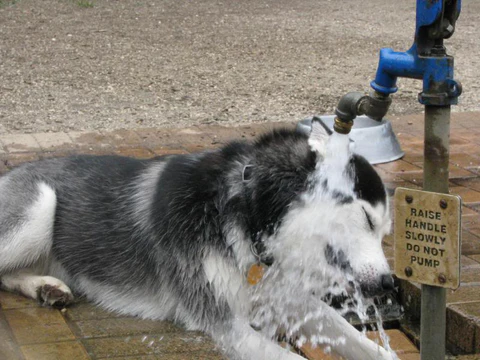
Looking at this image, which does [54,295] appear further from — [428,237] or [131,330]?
[428,237]

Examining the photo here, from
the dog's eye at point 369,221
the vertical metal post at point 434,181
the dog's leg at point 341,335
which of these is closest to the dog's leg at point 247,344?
the dog's leg at point 341,335

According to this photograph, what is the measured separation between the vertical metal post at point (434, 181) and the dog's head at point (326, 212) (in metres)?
0.51

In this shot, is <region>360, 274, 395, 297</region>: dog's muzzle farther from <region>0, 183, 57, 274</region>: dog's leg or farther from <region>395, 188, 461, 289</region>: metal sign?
<region>0, 183, 57, 274</region>: dog's leg

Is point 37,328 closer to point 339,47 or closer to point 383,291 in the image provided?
point 383,291

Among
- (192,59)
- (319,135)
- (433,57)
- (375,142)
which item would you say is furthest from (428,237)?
(192,59)

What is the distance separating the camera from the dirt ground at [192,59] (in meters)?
7.07

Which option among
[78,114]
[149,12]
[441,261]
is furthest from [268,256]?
[149,12]

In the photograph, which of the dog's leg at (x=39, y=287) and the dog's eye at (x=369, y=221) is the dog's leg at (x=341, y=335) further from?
the dog's leg at (x=39, y=287)

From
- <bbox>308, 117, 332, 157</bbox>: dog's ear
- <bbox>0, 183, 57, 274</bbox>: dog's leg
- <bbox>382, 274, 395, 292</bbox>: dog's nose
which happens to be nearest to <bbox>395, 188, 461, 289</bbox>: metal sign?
<bbox>382, 274, 395, 292</bbox>: dog's nose

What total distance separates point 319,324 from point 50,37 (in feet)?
24.8

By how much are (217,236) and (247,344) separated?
0.44 metres

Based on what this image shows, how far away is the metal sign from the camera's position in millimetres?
2213

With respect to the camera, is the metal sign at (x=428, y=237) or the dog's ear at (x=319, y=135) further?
the dog's ear at (x=319, y=135)

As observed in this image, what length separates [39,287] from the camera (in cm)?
350
